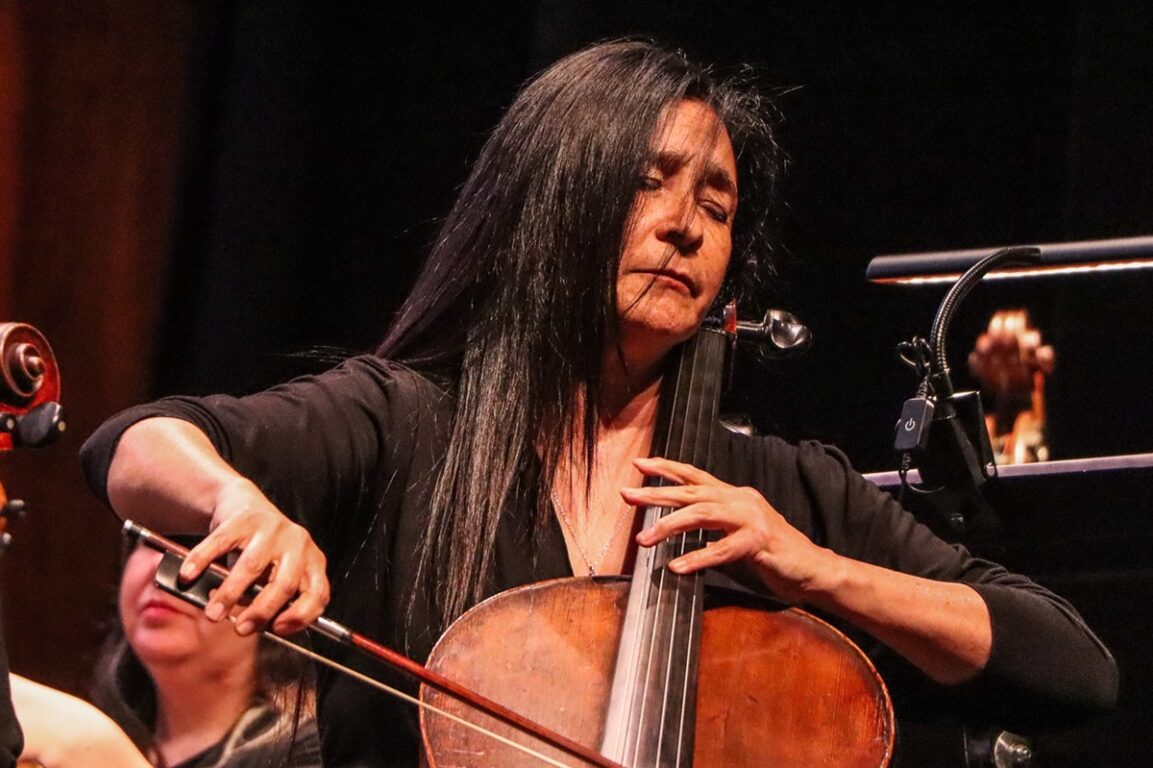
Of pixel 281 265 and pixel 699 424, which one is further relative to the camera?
pixel 281 265

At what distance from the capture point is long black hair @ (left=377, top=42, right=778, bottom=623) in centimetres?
183

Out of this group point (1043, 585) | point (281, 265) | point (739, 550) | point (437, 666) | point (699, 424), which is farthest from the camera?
point (281, 265)

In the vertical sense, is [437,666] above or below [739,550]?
below

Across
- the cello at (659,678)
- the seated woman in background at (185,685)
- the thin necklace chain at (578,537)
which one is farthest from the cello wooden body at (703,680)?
the seated woman in background at (185,685)

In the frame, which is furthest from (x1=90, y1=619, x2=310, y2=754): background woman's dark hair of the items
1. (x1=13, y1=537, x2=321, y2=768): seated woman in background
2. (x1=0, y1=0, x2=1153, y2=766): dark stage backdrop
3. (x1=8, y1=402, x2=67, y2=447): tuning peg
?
(x1=8, y1=402, x2=67, y2=447): tuning peg

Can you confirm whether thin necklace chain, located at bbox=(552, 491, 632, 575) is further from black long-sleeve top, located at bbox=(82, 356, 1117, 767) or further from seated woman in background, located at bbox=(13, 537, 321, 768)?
seated woman in background, located at bbox=(13, 537, 321, 768)

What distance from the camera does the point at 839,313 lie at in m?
3.23

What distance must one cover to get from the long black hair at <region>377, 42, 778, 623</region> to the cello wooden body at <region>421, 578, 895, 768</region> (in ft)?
0.80

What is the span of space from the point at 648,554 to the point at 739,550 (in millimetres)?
102

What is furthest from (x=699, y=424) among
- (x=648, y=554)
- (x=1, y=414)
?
(x=1, y=414)

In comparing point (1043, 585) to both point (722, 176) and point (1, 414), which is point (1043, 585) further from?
point (1, 414)

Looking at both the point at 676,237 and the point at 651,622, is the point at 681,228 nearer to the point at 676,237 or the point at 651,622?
the point at 676,237

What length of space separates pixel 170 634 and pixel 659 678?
1455 millimetres

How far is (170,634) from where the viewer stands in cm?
274
